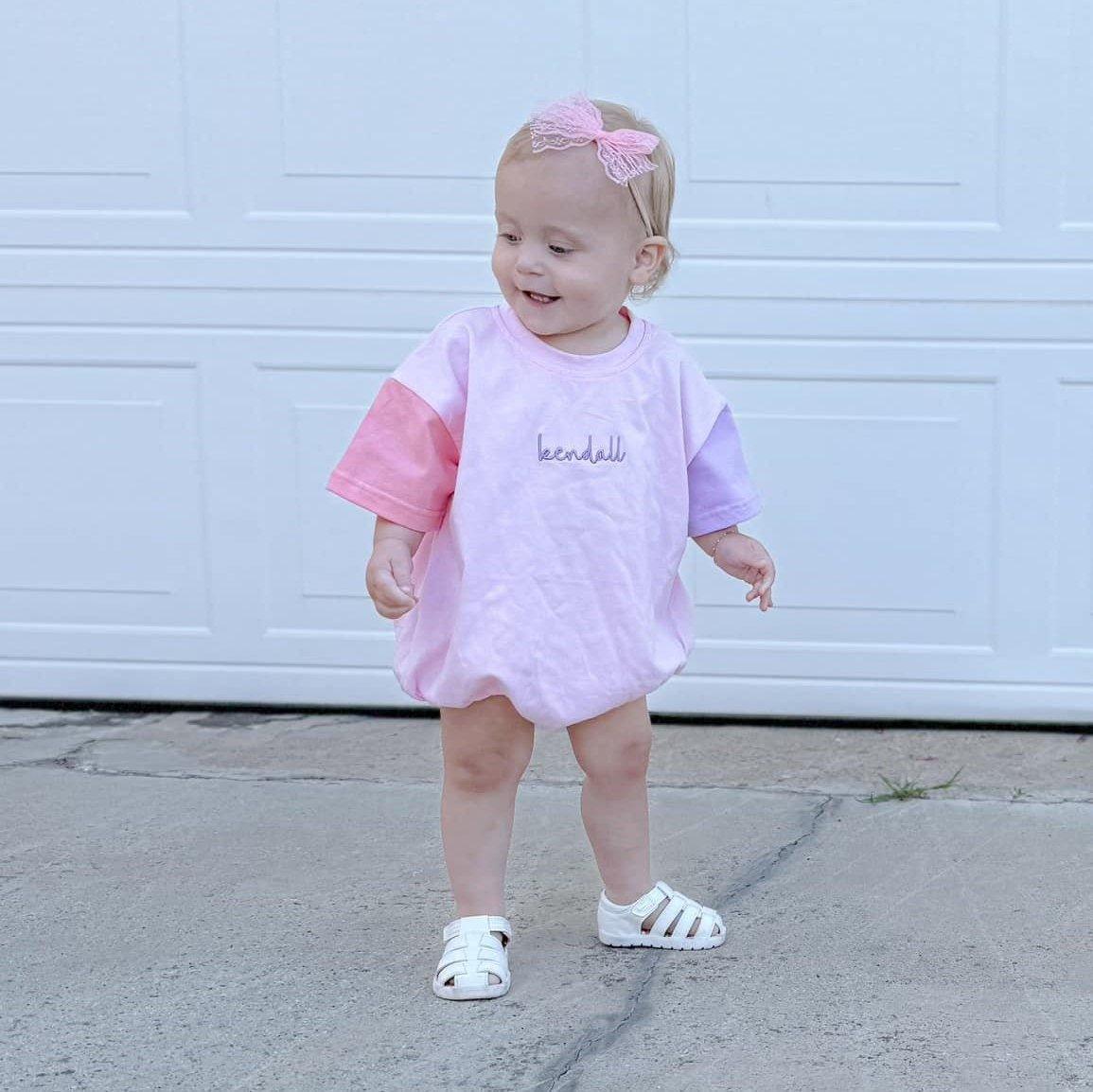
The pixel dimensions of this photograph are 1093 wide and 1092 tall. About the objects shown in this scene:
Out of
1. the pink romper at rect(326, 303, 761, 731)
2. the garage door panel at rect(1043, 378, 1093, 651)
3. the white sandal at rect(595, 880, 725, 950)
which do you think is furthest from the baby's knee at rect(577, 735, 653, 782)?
the garage door panel at rect(1043, 378, 1093, 651)

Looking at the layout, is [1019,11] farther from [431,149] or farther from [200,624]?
[200,624]

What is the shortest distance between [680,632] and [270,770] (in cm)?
131

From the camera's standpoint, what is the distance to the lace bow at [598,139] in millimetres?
2240

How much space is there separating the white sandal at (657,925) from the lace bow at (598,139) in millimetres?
1057

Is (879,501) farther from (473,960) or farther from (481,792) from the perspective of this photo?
(473,960)

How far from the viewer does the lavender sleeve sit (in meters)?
2.43

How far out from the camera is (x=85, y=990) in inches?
93.7

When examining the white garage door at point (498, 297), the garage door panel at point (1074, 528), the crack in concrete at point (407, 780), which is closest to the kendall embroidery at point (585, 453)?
the crack in concrete at point (407, 780)

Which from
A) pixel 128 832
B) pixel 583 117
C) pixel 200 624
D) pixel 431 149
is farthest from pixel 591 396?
pixel 200 624

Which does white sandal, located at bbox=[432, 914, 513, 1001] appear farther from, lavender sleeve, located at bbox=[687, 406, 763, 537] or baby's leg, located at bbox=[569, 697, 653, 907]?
lavender sleeve, located at bbox=[687, 406, 763, 537]

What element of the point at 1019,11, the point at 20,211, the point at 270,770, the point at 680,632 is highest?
the point at 1019,11

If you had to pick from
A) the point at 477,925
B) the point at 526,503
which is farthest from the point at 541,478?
the point at 477,925

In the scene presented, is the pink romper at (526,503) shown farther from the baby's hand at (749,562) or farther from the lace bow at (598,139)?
the lace bow at (598,139)

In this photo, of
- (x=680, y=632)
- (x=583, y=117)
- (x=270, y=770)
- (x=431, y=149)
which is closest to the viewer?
(x=583, y=117)
